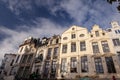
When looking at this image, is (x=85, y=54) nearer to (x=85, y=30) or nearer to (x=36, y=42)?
(x=85, y=30)

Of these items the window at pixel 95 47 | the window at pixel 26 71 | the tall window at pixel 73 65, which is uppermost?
the window at pixel 95 47

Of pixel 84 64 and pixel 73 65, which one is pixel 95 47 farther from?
pixel 73 65

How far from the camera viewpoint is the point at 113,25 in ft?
89.9

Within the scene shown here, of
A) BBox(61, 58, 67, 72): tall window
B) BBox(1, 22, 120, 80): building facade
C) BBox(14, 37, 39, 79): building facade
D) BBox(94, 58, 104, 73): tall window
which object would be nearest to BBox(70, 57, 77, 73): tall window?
BBox(1, 22, 120, 80): building facade

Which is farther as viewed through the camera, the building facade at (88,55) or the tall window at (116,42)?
the tall window at (116,42)

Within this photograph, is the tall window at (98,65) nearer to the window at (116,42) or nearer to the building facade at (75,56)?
the building facade at (75,56)

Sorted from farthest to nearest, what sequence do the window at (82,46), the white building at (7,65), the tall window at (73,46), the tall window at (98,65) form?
1. the white building at (7,65)
2. the tall window at (73,46)
3. the window at (82,46)
4. the tall window at (98,65)

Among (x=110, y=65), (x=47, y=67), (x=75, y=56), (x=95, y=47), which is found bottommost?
(x=47, y=67)

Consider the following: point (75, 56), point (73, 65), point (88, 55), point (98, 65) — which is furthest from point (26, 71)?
point (98, 65)

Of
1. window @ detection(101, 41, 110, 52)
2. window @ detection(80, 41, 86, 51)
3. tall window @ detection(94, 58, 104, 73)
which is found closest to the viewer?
tall window @ detection(94, 58, 104, 73)

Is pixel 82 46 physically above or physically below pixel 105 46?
above

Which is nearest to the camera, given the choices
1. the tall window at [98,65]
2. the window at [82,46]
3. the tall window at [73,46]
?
the tall window at [98,65]

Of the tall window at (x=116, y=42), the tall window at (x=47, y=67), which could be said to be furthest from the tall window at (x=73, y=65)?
the tall window at (x=116, y=42)

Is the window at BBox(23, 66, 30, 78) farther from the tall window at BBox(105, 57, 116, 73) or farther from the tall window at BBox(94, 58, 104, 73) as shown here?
the tall window at BBox(105, 57, 116, 73)
